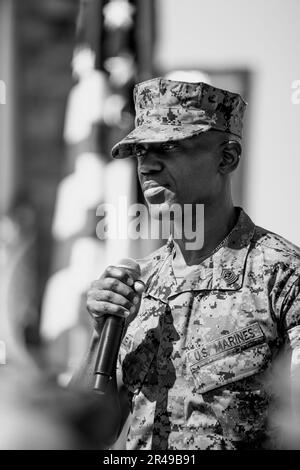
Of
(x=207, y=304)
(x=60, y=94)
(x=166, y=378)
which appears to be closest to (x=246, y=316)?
(x=207, y=304)

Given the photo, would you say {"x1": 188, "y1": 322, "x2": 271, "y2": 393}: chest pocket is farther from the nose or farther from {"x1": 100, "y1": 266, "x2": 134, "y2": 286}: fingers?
the nose

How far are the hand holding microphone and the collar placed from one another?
22 cm

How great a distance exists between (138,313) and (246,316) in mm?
346

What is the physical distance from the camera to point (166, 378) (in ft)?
5.44

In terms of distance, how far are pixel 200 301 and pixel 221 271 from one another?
10 cm

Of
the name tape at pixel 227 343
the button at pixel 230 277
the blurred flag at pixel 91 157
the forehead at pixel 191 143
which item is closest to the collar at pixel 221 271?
the button at pixel 230 277

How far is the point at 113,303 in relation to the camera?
5.04ft

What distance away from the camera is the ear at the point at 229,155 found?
1.73m

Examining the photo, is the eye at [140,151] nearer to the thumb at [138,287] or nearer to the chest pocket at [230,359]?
the thumb at [138,287]

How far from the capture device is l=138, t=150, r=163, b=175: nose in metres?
1.66

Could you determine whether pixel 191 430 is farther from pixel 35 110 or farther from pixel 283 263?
pixel 35 110

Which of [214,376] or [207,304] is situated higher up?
[207,304]

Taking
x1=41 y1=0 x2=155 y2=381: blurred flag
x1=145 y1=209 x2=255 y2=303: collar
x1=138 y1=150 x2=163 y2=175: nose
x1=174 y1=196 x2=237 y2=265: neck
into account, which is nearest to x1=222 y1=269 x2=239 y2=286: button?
x1=145 y1=209 x2=255 y2=303: collar

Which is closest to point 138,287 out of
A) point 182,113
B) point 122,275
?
Result: point 122,275
